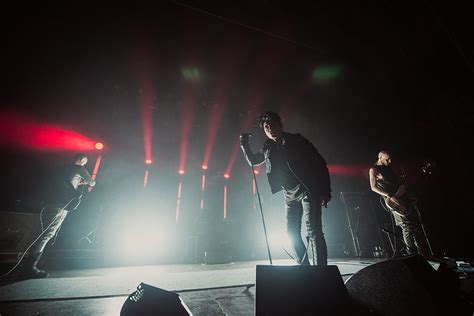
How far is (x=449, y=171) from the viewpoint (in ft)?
20.8

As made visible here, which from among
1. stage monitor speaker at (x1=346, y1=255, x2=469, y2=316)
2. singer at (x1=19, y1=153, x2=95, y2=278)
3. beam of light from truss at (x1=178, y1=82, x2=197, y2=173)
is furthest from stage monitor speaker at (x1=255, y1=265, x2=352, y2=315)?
beam of light from truss at (x1=178, y1=82, x2=197, y2=173)

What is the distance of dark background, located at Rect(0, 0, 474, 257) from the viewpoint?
4.93 meters

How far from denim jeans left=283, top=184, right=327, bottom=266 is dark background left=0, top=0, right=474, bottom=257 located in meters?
5.04

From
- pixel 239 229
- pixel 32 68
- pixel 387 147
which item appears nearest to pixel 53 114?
pixel 32 68

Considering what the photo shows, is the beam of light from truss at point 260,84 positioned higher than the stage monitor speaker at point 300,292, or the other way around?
the beam of light from truss at point 260,84

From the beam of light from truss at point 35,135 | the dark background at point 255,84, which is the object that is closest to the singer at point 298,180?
the dark background at point 255,84

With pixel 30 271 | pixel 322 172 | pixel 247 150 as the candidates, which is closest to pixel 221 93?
pixel 247 150

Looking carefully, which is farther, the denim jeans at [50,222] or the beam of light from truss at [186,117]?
the beam of light from truss at [186,117]

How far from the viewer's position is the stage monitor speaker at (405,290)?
96 cm

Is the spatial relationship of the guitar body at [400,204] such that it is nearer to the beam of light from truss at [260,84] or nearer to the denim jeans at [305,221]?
the denim jeans at [305,221]

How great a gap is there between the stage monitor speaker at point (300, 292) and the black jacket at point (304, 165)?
1.19 meters

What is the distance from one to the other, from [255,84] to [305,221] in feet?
20.4

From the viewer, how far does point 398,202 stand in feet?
12.2

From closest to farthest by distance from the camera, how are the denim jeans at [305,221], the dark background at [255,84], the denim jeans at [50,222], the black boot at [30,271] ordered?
the denim jeans at [305,221]
the black boot at [30,271]
the denim jeans at [50,222]
the dark background at [255,84]
